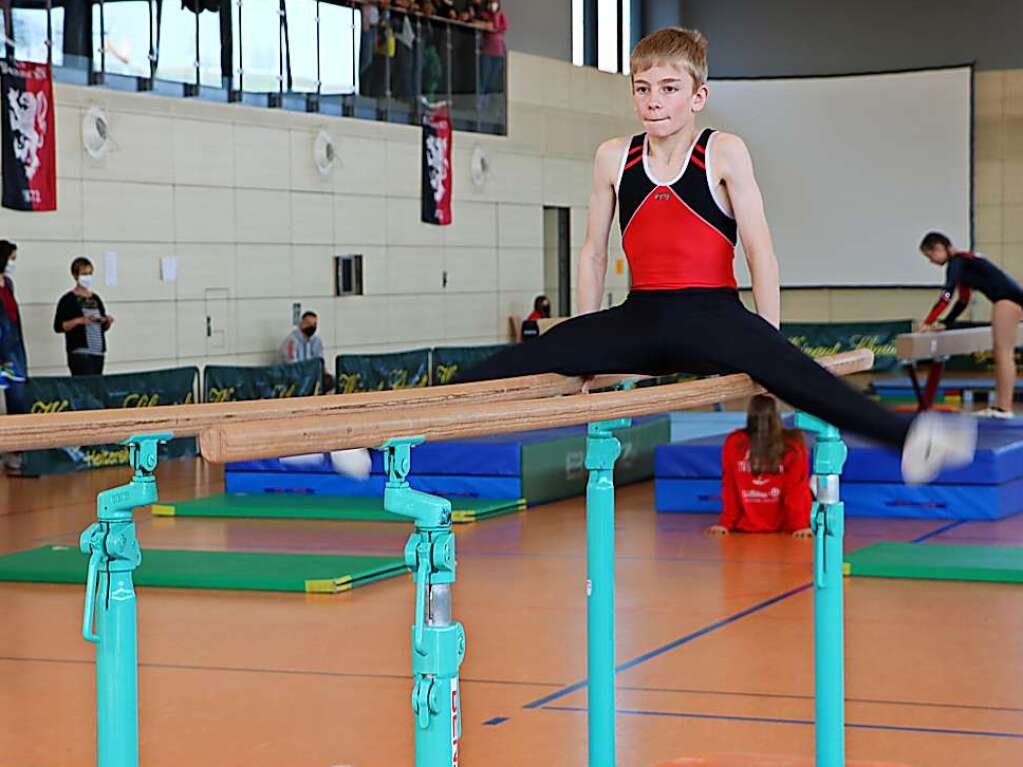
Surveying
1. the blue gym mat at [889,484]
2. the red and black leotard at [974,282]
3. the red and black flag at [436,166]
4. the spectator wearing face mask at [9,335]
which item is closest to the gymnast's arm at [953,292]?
the red and black leotard at [974,282]

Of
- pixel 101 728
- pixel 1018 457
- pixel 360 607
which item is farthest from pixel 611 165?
pixel 1018 457

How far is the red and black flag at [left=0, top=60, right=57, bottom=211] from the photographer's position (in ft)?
46.1

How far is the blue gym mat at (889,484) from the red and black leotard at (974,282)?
11.2ft

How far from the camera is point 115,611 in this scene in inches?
105

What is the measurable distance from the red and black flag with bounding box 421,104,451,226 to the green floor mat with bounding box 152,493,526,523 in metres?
9.14

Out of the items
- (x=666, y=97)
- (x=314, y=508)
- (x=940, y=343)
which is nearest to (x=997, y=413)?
(x=940, y=343)

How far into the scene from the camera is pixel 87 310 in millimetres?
14562

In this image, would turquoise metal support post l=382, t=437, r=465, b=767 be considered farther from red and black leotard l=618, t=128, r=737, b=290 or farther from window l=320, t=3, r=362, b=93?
window l=320, t=3, r=362, b=93

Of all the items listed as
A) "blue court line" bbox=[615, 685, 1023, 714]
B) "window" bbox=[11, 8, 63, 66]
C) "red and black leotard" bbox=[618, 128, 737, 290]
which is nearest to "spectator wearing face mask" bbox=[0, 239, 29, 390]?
Result: "window" bbox=[11, 8, 63, 66]

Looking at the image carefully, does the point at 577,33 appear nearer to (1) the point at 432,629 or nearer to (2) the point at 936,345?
(2) the point at 936,345

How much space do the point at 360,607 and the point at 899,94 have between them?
19.5 metres

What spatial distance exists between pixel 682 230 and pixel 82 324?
1088cm

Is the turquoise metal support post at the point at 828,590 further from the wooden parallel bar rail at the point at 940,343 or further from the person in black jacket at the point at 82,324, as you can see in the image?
the person in black jacket at the point at 82,324

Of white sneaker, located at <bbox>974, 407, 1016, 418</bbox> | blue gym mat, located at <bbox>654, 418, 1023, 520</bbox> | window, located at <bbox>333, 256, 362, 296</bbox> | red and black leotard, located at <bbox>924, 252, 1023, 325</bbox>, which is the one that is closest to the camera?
blue gym mat, located at <bbox>654, 418, 1023, 520</bbox>
